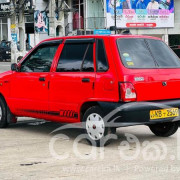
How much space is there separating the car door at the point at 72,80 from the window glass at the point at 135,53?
486 millimetres

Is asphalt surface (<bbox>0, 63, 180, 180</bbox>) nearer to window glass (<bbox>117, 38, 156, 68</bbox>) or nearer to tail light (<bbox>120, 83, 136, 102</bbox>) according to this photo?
tail light (<bbox>120, 83, 136, 102</bbox>)

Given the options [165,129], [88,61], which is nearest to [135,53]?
[88,61]

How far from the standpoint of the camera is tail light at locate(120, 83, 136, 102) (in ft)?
24.8

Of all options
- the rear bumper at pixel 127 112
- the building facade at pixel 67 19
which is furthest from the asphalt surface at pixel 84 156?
the building facade at pixel 67 19

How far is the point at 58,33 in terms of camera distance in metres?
53.3

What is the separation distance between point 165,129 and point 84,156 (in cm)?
222

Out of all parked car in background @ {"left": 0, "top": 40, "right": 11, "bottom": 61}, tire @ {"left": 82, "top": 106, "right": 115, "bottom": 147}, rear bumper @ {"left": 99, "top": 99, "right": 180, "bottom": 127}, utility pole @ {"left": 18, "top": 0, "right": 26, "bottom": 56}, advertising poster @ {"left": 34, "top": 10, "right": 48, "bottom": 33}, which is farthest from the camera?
advertising poster @ {"left": 34, "top": 10, "right": 48, "bottom": 33}

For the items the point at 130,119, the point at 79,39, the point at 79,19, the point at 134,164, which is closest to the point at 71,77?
the point at 79,39

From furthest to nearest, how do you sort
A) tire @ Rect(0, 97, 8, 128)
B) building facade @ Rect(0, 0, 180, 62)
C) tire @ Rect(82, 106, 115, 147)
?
building facade @ Rect(0, 0, 180, 62)
tire @ Rect(0, 97, 8, 128)
tire @ Rect(82, 106, 115, 147)

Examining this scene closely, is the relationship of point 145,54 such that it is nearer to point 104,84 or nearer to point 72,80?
point 104,84

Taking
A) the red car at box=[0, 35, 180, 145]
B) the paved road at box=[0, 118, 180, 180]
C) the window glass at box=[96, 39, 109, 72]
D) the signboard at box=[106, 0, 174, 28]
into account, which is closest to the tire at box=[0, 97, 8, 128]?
the paved road at box=[0, 118, 180, 180]

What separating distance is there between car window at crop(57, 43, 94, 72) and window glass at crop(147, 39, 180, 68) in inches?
39.2

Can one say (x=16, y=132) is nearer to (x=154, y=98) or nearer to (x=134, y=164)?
(x=154, y=98)

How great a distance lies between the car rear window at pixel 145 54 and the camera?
26.2ft
